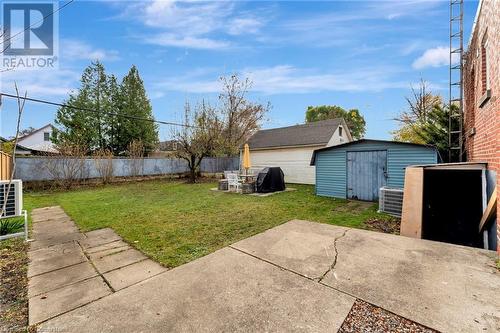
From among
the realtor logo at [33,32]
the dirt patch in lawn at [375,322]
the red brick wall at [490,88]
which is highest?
the realtor logo at [33,32]

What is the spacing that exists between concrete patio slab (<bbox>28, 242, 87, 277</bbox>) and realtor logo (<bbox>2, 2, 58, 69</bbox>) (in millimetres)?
3768

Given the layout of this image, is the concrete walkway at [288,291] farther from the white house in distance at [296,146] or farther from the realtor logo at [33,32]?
the white house in distance at [296,146]

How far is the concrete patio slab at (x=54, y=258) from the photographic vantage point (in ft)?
10.1

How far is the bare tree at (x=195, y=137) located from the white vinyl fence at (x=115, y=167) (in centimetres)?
272

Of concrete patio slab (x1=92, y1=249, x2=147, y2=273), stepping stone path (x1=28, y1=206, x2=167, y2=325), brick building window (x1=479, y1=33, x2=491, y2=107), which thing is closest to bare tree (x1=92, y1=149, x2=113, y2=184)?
stepping stone path (x1=28, y1=206, x2=167, y2=325)

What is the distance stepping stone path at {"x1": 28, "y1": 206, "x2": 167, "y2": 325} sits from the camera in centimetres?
224

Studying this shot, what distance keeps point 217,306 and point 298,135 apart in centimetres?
1374

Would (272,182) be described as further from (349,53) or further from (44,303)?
(44,303)

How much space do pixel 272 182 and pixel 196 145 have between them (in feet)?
21.3

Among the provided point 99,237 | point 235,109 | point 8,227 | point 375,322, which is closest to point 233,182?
point 99,237

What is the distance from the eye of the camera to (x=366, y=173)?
8.27 m

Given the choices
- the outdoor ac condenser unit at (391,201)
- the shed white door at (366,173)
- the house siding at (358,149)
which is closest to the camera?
the outdoor ac condenser unit at (391,201)

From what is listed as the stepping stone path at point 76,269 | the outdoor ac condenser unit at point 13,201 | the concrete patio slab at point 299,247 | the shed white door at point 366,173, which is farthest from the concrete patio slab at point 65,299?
the shed white door at point 366,173

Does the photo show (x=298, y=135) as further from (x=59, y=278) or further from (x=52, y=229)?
(x=59, y=278)
